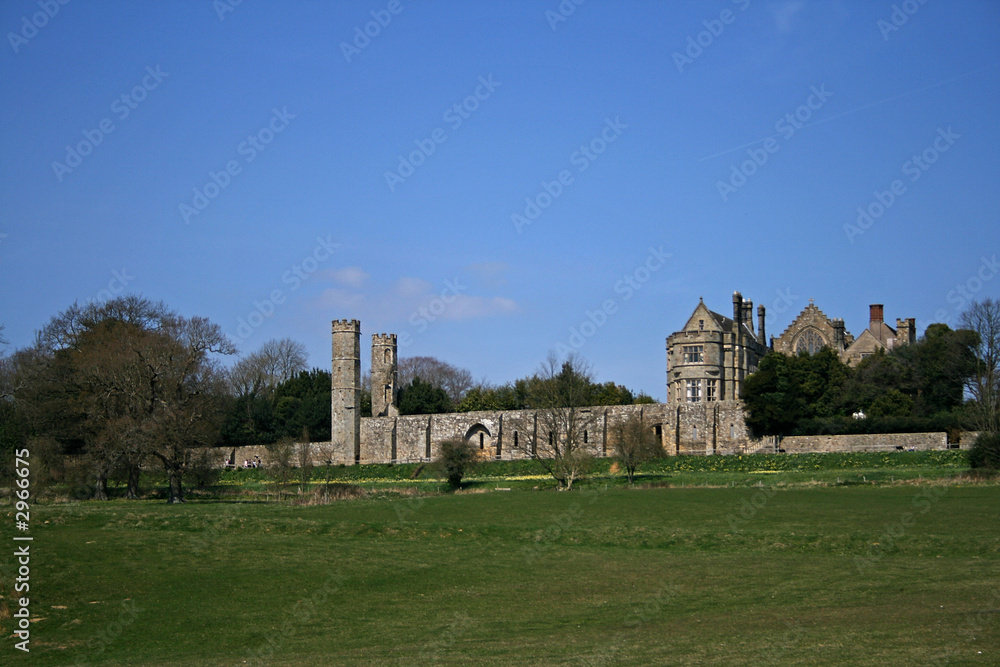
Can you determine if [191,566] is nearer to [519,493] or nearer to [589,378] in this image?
[519,493]

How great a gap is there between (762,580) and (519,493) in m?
20.7

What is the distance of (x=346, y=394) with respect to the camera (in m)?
65.9

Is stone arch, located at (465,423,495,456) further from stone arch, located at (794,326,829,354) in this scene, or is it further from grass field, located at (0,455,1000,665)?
grass field, located at (0,455,1000,665)

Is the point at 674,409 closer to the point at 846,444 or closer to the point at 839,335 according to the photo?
the point at 846,444

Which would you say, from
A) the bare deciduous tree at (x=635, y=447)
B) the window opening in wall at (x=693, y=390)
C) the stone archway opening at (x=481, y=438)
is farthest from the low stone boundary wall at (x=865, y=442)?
the stone archway opening at (x=481, y=438)

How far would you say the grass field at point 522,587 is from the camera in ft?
41.9

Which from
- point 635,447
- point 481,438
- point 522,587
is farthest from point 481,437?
point 522,587

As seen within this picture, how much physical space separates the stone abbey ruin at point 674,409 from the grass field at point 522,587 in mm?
25397

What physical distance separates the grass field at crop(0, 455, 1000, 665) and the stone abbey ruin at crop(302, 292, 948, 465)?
25.4 meters

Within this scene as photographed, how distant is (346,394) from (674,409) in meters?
21.8

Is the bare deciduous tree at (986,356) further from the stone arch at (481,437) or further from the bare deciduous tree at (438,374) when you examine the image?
the bare deciduous tree at (438,374)

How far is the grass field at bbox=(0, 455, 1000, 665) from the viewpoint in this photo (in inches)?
503

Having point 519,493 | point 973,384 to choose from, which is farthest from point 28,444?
point 973,384

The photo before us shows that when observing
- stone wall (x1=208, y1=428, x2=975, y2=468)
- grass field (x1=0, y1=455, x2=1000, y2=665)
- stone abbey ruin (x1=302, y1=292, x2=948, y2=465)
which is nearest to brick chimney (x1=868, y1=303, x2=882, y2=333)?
stone abbey ruin (x1=302, y1=292, x2=948, y2=465)
